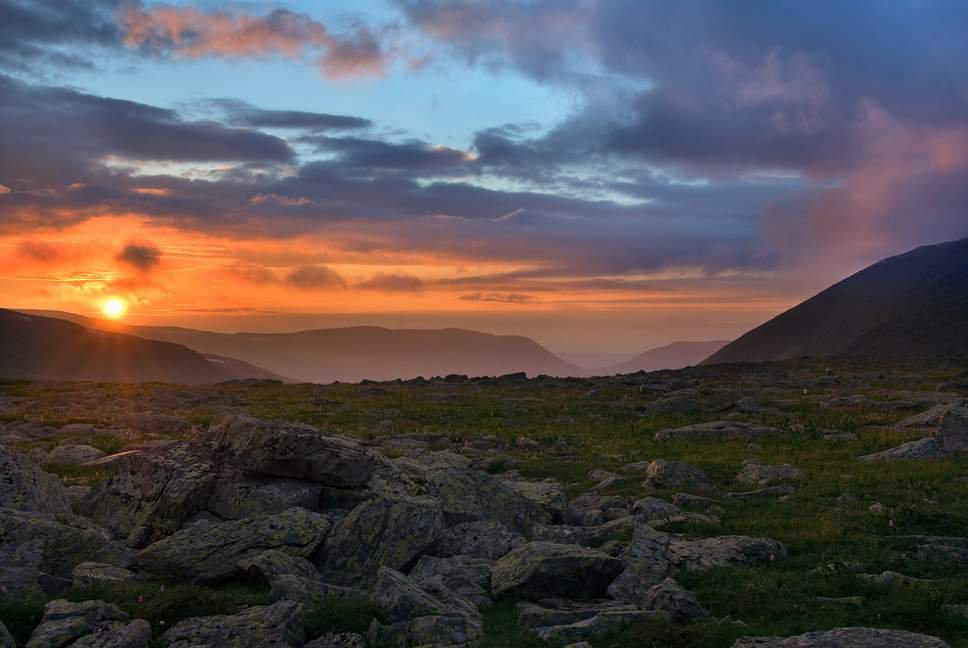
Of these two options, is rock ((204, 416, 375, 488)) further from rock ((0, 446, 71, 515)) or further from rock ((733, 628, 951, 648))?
rock ((733, 628, 951, 648))

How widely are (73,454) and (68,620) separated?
70.2 ft

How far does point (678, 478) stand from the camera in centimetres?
2814

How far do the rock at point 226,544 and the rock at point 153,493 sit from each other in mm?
2476

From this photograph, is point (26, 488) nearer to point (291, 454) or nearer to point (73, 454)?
point (291, 454)

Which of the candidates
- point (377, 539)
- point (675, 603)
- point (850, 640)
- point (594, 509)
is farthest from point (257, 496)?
point (850, 640)

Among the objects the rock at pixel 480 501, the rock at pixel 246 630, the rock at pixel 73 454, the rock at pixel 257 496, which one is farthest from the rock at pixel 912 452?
the rock at pixel 73 454

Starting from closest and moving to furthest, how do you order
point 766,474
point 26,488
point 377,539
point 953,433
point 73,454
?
1. point 377,539
2. point 26,488
3. point 766,474
4. point 73,454
5. point 953,433

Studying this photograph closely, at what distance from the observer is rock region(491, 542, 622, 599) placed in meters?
16.6

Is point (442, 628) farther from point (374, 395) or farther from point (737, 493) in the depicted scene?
point (374, 395)

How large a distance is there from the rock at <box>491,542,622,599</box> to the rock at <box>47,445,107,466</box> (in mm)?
21575

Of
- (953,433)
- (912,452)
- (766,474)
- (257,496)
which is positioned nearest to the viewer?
(257,496)

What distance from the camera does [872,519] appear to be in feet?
73.9

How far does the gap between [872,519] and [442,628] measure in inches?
558

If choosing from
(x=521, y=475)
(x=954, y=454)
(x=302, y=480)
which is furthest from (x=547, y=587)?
(x=954, y=454)
